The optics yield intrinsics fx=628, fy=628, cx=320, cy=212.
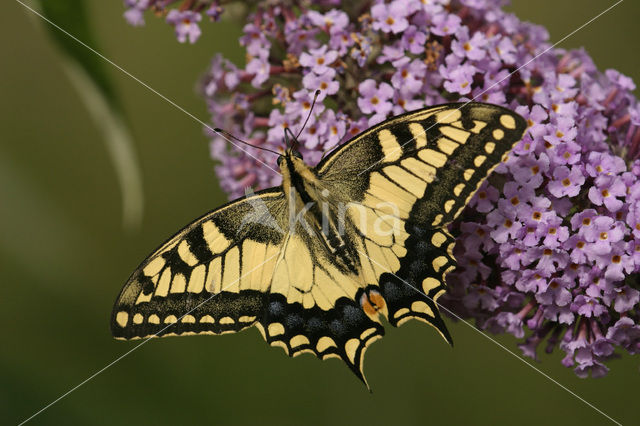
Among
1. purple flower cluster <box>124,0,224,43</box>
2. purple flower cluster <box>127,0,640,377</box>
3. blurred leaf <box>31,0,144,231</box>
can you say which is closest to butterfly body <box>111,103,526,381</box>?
purple flower cluster <box>127,0,640,377</box>

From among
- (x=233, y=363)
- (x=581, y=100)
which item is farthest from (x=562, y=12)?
(x=233, y=363)

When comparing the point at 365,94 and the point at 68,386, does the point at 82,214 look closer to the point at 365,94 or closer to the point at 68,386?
the point at 68,386

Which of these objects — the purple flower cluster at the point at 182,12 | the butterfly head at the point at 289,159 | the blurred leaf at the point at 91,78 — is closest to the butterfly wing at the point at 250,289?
the butterfly head at the point at 289,159

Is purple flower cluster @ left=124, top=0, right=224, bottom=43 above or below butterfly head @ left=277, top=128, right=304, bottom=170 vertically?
above

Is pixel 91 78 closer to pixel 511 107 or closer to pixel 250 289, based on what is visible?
pixel 250 289

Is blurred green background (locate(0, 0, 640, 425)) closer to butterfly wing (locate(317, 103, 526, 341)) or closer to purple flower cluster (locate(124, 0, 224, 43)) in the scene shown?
purple flower cluster (locate(124, 0, 224, 43))
